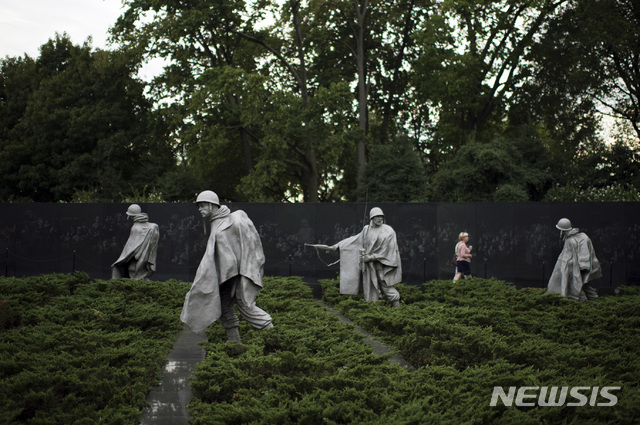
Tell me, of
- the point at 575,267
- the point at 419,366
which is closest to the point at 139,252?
the point at 419,366

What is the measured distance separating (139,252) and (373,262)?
467 centimetres

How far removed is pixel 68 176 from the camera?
1334 inches

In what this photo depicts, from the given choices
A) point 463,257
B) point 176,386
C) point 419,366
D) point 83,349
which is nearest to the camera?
point 176,386

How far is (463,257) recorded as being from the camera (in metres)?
18.9

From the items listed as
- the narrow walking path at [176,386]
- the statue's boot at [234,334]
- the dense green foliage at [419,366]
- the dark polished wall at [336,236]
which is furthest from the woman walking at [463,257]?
the statue's boot at [234,334]

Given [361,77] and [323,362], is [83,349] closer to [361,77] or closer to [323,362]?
[323,362]

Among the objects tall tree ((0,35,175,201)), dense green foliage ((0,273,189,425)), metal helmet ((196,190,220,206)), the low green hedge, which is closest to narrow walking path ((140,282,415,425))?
dense green foliage ((0,273,189,425))

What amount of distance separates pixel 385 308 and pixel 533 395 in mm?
5608

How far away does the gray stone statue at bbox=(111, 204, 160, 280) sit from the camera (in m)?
A: 14.2

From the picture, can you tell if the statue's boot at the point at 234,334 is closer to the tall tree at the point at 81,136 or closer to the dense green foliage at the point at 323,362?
the dense green foliage at the point at 323,362

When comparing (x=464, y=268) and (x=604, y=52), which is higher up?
(x=604, y=52)

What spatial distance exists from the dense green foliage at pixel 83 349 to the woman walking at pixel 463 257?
796 centimetres

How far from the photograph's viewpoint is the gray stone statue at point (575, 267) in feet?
49.0

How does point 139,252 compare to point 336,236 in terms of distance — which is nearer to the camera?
point 139,252
